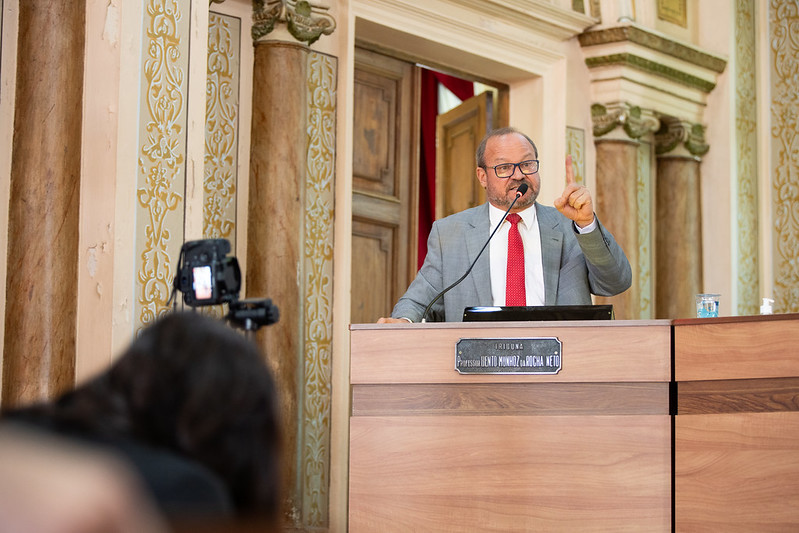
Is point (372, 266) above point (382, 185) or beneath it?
beneath

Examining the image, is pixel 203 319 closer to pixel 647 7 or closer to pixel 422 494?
pixel 422 494

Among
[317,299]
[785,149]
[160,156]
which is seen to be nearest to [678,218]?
[785,149]

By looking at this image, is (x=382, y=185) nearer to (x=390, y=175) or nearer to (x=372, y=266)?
(x=390, y=175)

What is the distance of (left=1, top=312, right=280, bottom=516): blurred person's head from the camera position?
3.28ft

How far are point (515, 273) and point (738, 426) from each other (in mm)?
1147

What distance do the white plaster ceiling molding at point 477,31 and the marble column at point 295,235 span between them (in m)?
0.55

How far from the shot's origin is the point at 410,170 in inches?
256

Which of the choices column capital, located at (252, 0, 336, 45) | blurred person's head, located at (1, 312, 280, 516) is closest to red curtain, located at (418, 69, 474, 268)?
column capital, located at (252, 0, 336, 45)

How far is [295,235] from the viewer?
4.82 meters

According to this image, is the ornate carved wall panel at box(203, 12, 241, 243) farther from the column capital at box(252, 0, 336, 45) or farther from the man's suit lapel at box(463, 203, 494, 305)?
the man's suit lapel at box(463, 203, 494, 305)


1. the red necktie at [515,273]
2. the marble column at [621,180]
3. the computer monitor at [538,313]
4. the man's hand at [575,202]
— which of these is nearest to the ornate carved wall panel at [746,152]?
the marble column at [621,180]

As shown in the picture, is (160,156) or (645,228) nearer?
(160,156)

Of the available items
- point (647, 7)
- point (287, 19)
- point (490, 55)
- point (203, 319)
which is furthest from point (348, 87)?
point (203, 319)

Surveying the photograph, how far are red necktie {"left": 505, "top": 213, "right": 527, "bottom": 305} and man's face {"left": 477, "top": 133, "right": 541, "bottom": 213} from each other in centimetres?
12
